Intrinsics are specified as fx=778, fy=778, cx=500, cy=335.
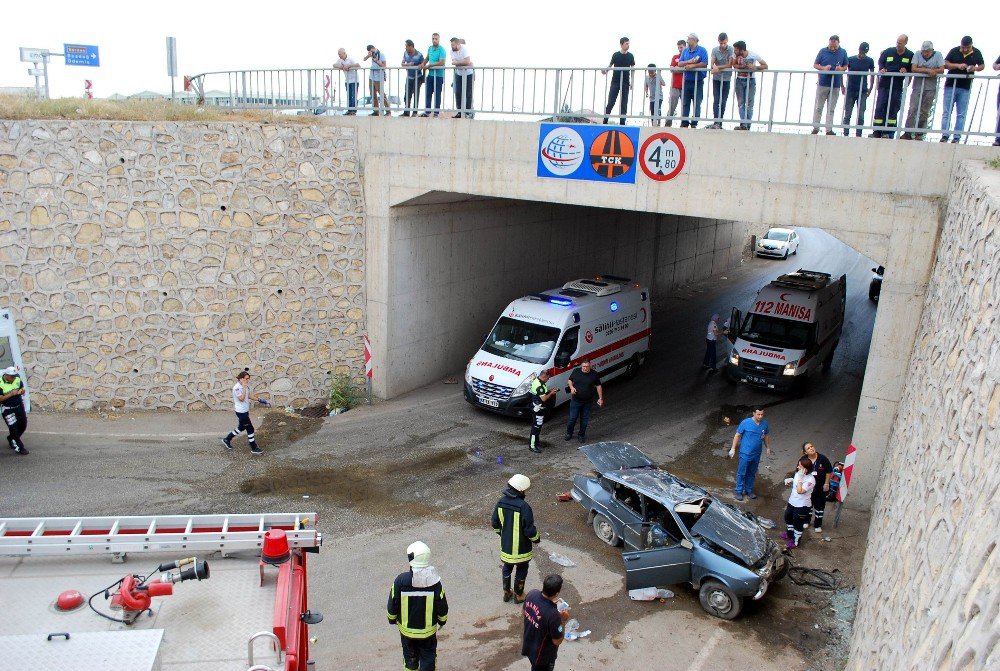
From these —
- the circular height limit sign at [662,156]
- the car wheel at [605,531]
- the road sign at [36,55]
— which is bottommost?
the car wheel at [605,531]

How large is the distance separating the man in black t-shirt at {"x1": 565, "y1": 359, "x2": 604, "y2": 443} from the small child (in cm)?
463

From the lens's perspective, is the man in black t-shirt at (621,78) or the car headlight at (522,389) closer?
the man in black t-shirt at (621,78)

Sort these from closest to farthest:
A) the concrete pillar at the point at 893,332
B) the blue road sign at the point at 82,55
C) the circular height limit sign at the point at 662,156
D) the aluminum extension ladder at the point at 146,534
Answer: the aluminum extension ladder at the point at 146,534, the concrete pillar at the point at 893,332, the circular height limit sign at the point at 662,156, the blue road sign at the point at 82,55

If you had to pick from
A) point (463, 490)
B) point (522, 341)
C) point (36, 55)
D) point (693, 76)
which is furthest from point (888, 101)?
point (36, 55)

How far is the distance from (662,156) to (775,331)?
6087mm

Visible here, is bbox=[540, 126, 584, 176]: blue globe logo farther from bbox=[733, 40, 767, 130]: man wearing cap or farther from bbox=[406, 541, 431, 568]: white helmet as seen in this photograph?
bbox=[406, 541, 431, 568]: white helmet

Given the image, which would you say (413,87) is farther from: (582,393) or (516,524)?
(516,524)

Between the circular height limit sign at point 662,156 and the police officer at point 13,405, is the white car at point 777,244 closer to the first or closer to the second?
the circular height limit sign at point 662,156

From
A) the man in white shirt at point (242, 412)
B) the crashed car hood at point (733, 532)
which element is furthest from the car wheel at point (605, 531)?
the man in white shirt at point (242, 412)

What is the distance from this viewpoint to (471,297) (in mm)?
18484

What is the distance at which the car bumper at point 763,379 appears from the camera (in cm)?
1670

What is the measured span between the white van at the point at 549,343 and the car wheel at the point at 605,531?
4.36 metres

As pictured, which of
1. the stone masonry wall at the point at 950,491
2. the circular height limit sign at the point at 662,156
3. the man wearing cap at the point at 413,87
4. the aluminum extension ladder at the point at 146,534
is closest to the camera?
the stone masonry wall at the point at 950,491

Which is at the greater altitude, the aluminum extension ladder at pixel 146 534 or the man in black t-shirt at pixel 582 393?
the aluminum extension ladder at pixel 146 534
